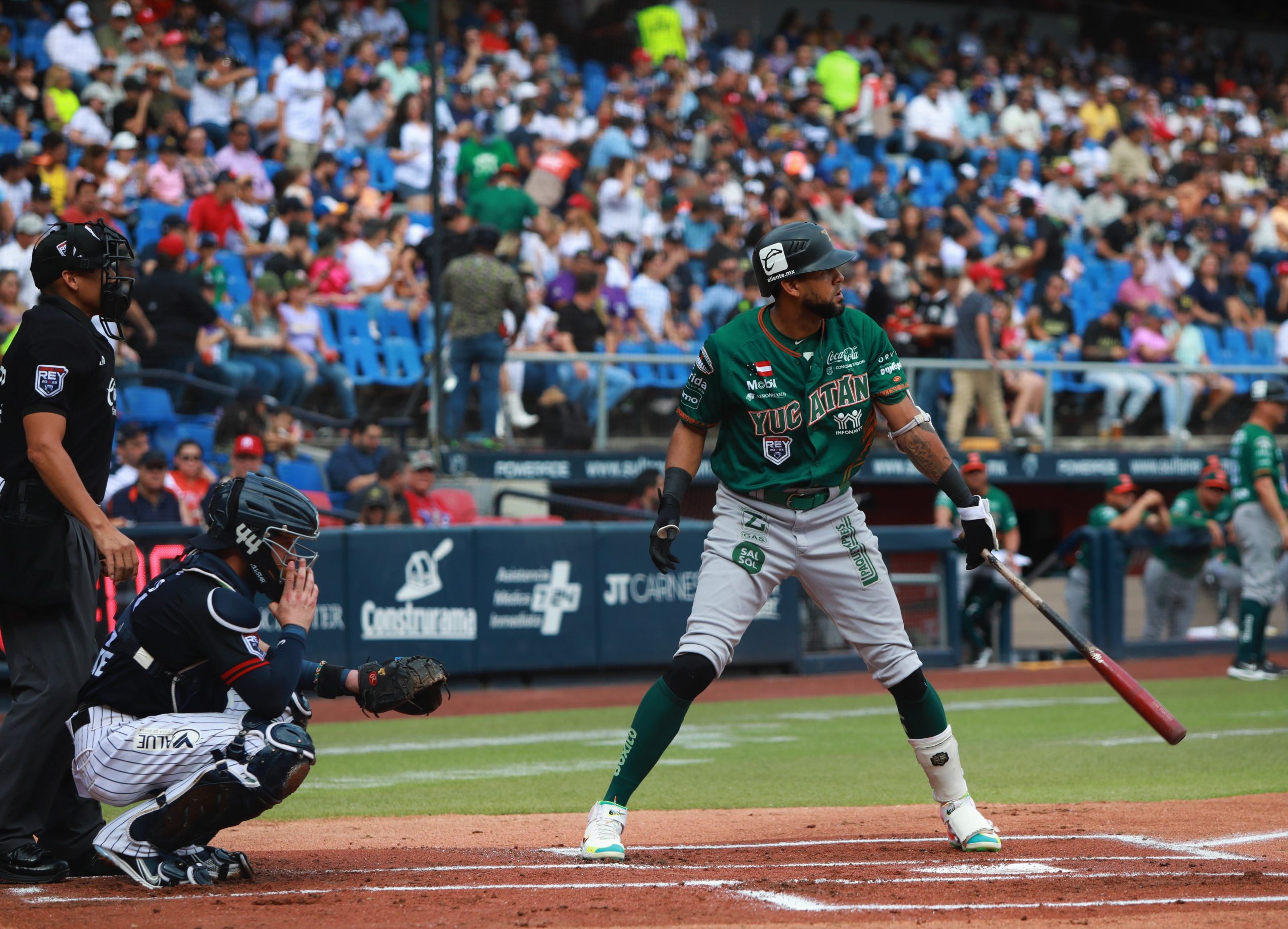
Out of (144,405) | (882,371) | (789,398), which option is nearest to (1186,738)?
(882,371)

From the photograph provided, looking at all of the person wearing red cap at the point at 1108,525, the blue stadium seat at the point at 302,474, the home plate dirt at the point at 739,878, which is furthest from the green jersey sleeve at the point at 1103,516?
the home plate dirt at the point at 739,878

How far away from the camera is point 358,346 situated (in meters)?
15.1

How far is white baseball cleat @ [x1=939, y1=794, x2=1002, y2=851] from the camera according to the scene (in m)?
5.32

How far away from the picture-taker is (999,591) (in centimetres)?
1439

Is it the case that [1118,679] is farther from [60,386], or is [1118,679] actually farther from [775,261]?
[60,386]

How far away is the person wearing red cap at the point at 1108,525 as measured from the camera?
14938 mm

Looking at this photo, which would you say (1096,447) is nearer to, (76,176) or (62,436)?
(76,176)

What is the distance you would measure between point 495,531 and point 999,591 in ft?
15.9

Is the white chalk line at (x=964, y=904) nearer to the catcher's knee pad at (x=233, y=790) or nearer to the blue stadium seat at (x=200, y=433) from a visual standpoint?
the catcher's knee pad at (x=233, y=790)

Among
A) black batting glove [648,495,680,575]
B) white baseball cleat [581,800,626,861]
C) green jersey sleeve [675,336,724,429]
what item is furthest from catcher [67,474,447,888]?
green jersey sleeve [675,336,724,429]

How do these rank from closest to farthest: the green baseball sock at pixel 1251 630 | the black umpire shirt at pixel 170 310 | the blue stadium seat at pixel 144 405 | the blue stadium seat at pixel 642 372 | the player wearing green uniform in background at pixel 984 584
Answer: the green baseball sock at pixel 1251 630
the blue stadium seat at pixel 144 405
the black umpire shirt at pixel 170 310
the player wearing green uniform in background at pixel 984 584
the blue stadium seat at pixel 642 372

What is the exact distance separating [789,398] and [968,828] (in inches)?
63.5

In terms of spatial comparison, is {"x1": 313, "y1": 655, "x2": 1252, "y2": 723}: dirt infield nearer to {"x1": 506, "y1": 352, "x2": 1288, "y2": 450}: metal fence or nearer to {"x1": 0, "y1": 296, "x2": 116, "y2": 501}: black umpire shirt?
{"x1": 506, "y1": 352, "x2": 1288, "y2": 450}: metal fence

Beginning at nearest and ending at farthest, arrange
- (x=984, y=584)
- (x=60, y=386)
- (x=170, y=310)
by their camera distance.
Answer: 1. (x=60, y=386)
2. (x=170, y=310)
3. (x=984, y=584)
